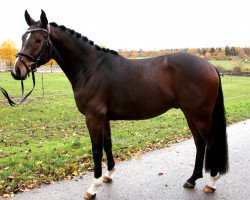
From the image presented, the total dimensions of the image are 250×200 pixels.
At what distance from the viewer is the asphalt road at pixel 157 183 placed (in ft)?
14.3

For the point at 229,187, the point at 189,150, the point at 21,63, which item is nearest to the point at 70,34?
the point at 21,63

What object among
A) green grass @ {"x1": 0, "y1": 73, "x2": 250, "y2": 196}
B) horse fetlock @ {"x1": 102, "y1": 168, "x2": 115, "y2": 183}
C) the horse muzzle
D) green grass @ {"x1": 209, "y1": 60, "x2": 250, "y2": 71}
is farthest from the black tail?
green grass @ {"x1": 209, "y1": 60, "x2": 250, "y2": 71}

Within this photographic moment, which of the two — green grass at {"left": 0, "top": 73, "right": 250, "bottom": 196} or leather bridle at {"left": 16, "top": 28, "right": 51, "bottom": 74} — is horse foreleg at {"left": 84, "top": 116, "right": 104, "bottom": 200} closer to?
green grass at {"left": 0, "top": 73, "right": 250, "bottom": 196}

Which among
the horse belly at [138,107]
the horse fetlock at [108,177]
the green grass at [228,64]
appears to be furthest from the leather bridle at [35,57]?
the green grass at [228,64]

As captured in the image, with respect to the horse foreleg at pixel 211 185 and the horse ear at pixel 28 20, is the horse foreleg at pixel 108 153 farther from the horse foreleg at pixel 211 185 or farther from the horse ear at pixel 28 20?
the horse ear at pixel 28 20

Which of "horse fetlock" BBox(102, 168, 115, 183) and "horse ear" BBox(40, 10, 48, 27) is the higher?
"horse ear" BBox(40, 10, 48, 27)

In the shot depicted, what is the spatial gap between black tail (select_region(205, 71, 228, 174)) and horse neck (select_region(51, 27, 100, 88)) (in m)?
2.16

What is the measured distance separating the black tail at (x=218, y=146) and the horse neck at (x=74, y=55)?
216cm

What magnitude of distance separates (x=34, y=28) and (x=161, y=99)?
2139 millimetres

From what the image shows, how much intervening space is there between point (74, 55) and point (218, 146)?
2.71 metres

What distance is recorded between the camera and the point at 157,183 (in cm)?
482

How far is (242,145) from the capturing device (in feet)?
23.3

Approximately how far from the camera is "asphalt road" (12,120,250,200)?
4352 millimetres

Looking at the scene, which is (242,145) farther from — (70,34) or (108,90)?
(70,34)
